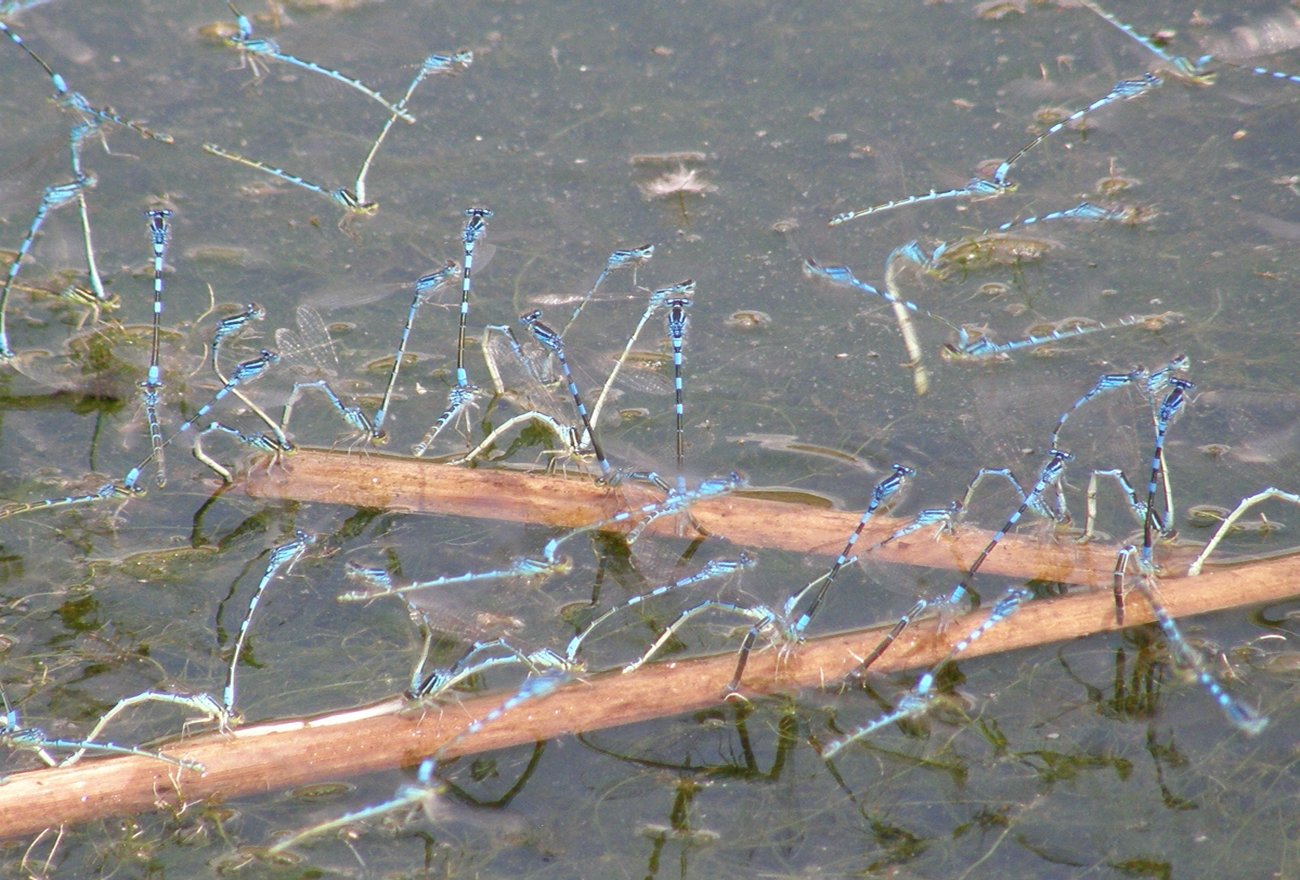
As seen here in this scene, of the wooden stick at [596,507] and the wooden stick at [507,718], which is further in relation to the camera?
the wooden stick at [596,507]

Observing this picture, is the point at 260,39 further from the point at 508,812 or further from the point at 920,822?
the point at 920,822

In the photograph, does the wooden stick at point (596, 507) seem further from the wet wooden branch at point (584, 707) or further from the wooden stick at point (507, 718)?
the wooden stick at point (507, 718)

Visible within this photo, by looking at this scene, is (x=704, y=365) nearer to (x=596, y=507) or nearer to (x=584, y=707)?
(x=596, y=507)

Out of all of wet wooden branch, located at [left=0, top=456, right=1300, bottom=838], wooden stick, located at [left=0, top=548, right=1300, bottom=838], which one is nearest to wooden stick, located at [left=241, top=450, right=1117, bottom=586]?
wet wooden branch, located at [left=0, top=456, right=1300, bottom=838]

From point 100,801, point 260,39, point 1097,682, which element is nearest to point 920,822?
point 1097,682

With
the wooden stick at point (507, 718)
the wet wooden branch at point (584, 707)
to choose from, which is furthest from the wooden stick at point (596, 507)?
the wooden stick at point (507, 718)

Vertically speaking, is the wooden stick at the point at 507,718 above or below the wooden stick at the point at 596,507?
below

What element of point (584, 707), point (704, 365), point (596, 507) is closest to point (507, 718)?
point (584, 707)
